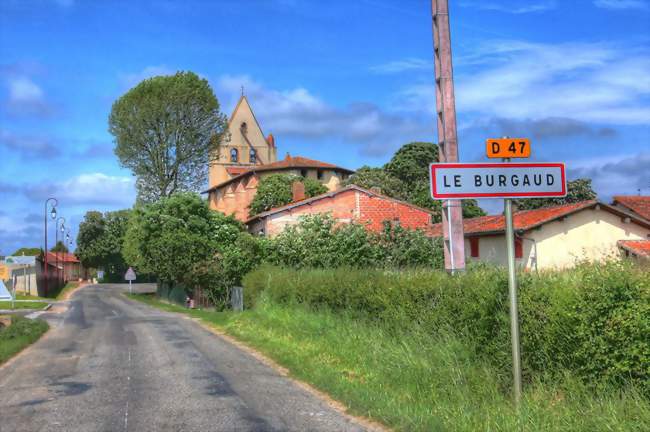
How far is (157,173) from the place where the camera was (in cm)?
5094

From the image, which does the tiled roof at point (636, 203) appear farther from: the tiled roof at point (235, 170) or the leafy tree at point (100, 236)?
the leafy tree at point (100, 236)

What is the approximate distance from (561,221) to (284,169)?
1732 inches

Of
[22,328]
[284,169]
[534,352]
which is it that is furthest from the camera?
[284,169]

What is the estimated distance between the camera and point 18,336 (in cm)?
1950

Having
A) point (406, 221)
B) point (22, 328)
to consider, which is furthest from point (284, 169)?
point (22, 328)

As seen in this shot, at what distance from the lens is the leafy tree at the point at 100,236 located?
314 feet

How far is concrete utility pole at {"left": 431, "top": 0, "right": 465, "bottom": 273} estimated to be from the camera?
12.1 meters

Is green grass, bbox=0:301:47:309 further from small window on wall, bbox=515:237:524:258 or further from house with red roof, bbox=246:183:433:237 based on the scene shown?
small window on wall, bbox=515:237:524:258

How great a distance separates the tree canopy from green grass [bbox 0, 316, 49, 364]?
40.5 meters

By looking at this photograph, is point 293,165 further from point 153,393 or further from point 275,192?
point 153,393

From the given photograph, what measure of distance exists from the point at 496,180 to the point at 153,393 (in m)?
6.12

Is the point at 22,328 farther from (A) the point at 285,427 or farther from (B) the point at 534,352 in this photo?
(B) the point at 534,352

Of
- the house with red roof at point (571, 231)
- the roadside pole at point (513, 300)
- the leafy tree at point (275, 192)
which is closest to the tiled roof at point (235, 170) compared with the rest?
the leafy tree at point (275, 192)

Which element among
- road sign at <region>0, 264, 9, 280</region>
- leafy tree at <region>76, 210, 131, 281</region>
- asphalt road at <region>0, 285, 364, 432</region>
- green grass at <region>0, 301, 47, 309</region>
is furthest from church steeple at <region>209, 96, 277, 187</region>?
asphalt road at <region>0, 285, 364, 432</region>
